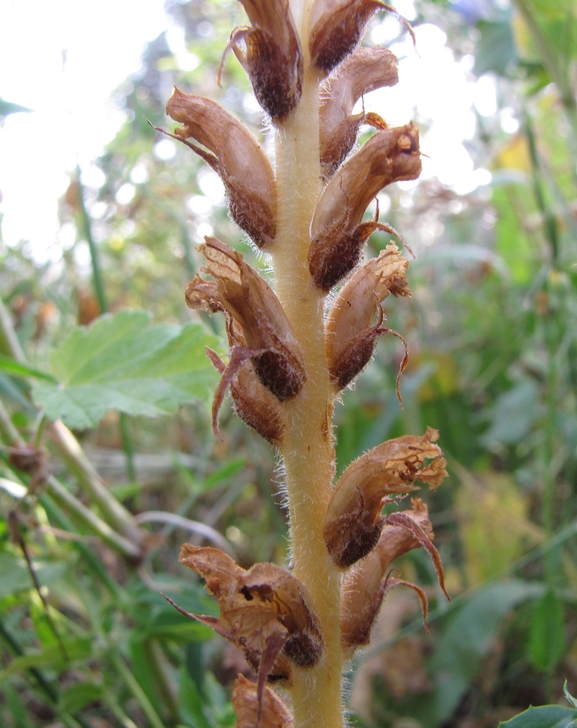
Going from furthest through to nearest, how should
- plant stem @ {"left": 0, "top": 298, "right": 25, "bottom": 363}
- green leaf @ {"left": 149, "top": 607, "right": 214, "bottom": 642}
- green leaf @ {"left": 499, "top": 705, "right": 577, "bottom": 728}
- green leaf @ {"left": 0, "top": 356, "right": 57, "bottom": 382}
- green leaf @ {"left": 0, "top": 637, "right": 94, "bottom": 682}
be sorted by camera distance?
1. plant stem @ {"left": 0, "top": 298, "right": 25, "bottom": 363}
2. green leaf @ {"left": 149, "top": 607, "right": 214, "bottom": 642}
3. green leaf @ {"left": 0, "top": 637, "right": 94, "bottom": 682}
4. green leaf @ {"left": 0, "top": 356, "right": 57, "bottom": 382}
5. green leaf @ {"left": 499, "top": 705, "right": 577, "bottom": 728}

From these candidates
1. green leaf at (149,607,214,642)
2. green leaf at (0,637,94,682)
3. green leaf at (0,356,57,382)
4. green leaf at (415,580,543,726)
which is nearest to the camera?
green leaf at (0,356,57,382)

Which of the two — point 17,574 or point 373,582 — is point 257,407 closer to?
point 373,582

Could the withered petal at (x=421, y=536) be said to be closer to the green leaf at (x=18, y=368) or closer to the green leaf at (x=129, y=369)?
the green leaf at (x=129, y=369)

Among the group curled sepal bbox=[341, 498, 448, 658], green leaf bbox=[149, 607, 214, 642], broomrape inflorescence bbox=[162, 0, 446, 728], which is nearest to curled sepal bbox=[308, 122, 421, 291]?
broomrape inflorescence bbox=[162, 0, 446, 728]

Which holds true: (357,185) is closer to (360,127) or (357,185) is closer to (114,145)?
(360,127)

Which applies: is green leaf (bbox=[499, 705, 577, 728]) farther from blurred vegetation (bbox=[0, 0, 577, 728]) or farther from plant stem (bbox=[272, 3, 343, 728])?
blurred vegetation (bbox=[0, 0, 577, 728])
